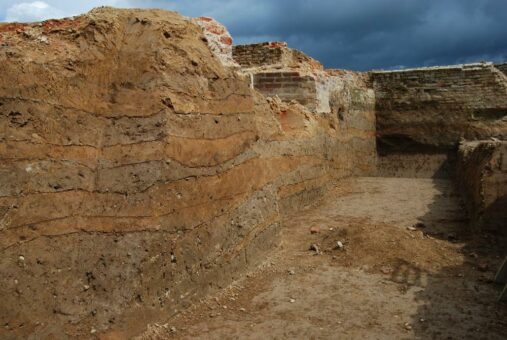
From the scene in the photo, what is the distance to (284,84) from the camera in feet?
25.7

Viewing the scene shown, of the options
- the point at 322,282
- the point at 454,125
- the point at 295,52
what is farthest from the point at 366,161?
the point at 322,282

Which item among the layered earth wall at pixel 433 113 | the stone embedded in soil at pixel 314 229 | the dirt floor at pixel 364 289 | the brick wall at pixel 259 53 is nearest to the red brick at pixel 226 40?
the dirt floor at pixel 364 289

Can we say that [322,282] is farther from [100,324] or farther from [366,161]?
[366,161]

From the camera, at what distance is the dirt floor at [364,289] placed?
3.27 metres

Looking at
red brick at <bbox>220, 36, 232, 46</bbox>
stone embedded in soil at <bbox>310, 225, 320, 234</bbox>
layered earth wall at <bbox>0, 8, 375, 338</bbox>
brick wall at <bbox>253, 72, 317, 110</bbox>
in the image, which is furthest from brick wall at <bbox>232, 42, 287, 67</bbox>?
layered earth wall at <bbox>0, 8, 375, 338</bbox>

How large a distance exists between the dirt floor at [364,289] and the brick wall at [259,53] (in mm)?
4059

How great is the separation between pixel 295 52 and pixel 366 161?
10.7 ft

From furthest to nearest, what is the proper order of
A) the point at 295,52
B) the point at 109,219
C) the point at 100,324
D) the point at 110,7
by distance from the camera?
the point at 295,52
the point at 110,7
the point at 109,219
the point at 100,324

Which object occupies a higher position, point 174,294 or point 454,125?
point 454,125

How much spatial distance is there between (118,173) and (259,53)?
6685 mm

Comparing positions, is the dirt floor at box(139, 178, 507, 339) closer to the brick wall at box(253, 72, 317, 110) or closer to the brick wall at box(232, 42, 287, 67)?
the brick wall at box(253, 72, 317, 110)

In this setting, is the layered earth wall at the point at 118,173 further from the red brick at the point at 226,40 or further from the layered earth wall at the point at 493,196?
the layered earth wall at the point at 493,196

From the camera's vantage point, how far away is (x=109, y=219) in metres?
3.11

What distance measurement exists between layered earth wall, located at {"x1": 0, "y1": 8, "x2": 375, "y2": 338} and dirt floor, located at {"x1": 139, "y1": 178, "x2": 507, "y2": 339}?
29 cm
